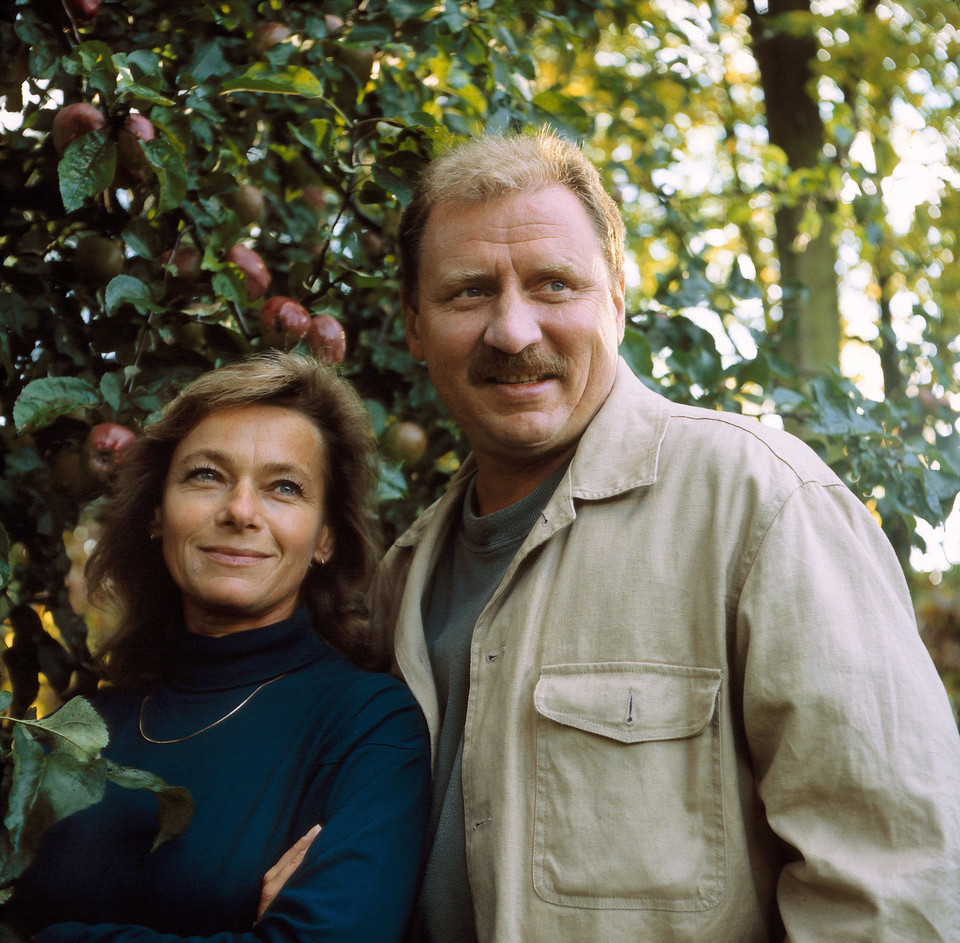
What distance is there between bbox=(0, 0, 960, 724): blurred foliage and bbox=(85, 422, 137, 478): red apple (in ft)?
0.14

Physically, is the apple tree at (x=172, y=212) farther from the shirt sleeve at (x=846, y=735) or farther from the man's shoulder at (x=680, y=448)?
the shirt sleeve at (x=846, y=735)

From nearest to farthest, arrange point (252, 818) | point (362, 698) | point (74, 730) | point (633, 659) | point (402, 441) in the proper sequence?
point (74, 730) → point (633, 659) → point (252, 818) → point (362, 698) → point (402, 441)

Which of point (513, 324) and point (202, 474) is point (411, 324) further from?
point (202, 474)

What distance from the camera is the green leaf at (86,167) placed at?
5.94 feet

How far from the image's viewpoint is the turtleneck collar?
1.94 m

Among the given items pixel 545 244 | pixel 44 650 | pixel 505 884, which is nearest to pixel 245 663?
pixel 44 650

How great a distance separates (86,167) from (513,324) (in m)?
0.85

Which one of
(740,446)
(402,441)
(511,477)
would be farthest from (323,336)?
(740,446)

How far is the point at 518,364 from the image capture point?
1.89m

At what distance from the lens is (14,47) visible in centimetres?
192

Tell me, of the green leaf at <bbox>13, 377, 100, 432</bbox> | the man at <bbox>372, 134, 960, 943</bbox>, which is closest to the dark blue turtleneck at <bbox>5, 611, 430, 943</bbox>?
the man at <bbox>372, 134, 960, 943</bbox>

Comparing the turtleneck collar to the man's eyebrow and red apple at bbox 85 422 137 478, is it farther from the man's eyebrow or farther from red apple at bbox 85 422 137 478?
the man's eyebrow

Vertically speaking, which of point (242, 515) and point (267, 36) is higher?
point (267, 36)

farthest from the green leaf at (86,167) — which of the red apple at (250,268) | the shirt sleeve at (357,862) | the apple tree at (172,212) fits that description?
the shirt sleeve at (357,862)
